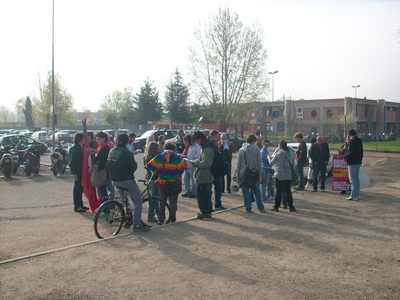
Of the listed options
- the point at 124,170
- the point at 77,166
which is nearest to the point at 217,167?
the point at 77,166

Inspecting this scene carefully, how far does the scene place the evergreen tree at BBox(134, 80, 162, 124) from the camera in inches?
2542

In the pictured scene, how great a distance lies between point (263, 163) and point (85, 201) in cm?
486

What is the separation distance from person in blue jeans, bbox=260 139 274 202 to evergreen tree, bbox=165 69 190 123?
46222 mm

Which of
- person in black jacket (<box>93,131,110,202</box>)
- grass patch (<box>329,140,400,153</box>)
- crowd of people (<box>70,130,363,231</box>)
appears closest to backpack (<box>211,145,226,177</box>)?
crowd of people (<box>70,130,363,231</box>)

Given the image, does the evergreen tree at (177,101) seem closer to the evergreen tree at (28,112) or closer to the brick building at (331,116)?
the brick building at (331,116)

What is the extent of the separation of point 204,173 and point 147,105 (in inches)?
2200

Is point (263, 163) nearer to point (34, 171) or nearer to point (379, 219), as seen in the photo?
point (379, 219)

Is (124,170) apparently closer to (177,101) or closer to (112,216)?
(112,216)

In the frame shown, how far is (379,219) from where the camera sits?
31.7ft

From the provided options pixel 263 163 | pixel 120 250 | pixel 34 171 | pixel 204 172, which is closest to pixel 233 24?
pixel 34 171

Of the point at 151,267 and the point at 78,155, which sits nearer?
the point at 151,267

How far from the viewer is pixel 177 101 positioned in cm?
5962

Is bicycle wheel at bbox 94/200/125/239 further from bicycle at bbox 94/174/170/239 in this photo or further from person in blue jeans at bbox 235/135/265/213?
person in blue jeans at bbox 235/135/265/213

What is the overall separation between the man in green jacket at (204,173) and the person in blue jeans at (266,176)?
253 centimetres
